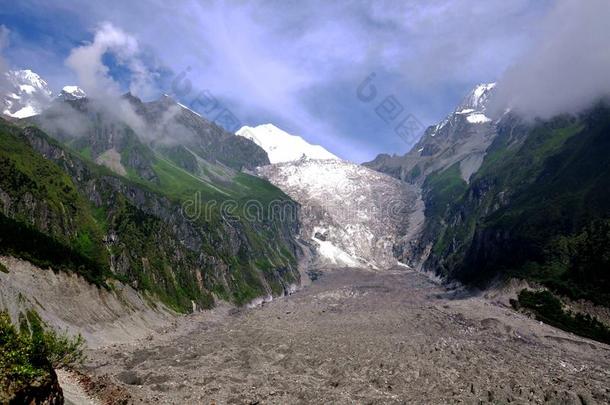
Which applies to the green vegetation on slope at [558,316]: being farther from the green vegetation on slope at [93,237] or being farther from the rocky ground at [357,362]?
the green vegetation on slope at [93,237]

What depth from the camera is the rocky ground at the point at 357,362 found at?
63.9 m

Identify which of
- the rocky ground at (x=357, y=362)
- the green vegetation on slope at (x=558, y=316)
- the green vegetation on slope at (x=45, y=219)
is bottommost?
the rocky ground at (x=357, y=362)

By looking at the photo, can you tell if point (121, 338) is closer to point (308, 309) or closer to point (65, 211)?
point (65, 211)

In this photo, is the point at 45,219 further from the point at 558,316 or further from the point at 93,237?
the point at 558,316

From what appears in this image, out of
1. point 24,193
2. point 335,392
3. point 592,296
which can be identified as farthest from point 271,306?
point 335,392

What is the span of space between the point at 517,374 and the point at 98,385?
60303 millimetres

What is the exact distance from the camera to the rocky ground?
210 ft

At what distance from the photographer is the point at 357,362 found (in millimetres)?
82812

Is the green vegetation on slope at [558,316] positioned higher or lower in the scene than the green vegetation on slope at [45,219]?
lower

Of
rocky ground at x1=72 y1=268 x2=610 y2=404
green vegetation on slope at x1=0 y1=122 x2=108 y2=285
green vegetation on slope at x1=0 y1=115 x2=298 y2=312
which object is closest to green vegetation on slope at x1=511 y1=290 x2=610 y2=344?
rocky ground at x1=72 y1=268 x2=610 y2=404

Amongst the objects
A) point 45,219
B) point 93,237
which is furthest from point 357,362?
point 93,237

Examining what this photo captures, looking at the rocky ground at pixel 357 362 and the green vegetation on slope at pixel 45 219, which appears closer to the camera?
the rocky ground at pixel 357 362

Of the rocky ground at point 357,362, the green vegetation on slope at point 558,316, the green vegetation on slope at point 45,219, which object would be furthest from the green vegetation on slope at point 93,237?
the green vegetation on slope at point 558,316

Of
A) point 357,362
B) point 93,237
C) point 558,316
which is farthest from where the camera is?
point 558,316
